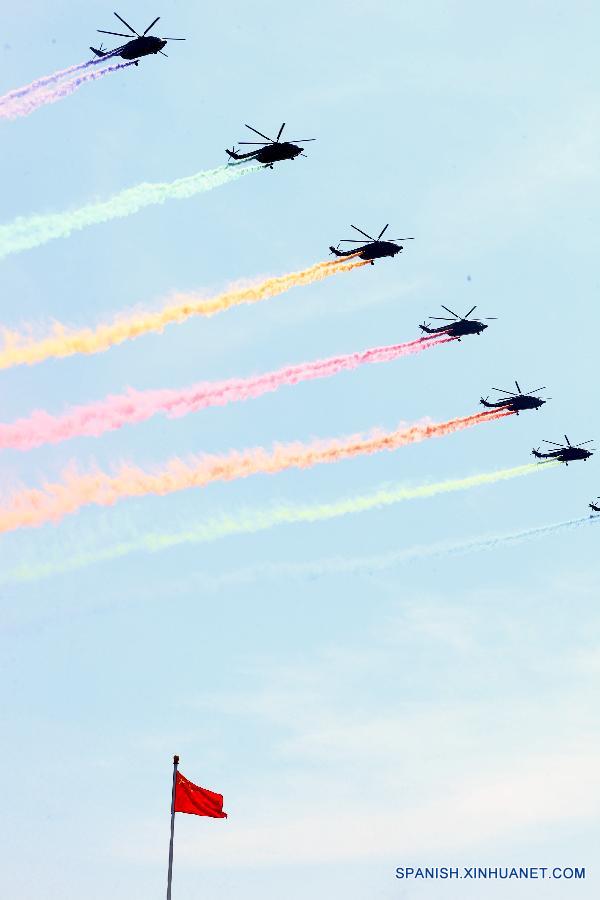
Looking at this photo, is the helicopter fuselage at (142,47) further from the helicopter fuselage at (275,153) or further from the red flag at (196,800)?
the red flag at (196,800)

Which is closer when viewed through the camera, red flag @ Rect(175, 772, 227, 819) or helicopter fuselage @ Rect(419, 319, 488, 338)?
red flag @ Rect(175, 772, 227, 819)

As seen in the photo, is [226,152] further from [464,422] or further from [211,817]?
[211,817]

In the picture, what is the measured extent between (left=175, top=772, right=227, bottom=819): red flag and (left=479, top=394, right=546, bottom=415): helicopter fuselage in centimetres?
8693

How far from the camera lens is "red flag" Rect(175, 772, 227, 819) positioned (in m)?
104

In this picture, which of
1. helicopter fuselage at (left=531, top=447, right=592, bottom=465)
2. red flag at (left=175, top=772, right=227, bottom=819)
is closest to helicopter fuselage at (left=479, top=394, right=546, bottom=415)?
helicopter fuselage at (left=531, top=447, right=592, bottom=465)

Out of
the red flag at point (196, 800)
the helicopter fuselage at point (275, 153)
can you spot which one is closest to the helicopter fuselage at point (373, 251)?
the helicopter fuselage at point (275, 153)

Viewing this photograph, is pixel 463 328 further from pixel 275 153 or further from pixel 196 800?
pixel 196 800

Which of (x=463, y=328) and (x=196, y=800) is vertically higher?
(x=463, y=328)

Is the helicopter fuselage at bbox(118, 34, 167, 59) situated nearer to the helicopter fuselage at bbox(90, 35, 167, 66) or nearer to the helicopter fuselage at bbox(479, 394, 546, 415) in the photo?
the helicopter fuselage at bbox(90, 35, 167, 66)

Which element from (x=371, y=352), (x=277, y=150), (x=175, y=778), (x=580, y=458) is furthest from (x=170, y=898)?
(x=580, y=458)

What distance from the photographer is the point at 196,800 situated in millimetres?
105188

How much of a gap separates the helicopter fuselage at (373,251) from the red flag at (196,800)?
72.9m

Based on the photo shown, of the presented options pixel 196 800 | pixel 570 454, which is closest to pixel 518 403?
pixel 570 454

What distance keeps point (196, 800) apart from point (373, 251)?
2933 inches
